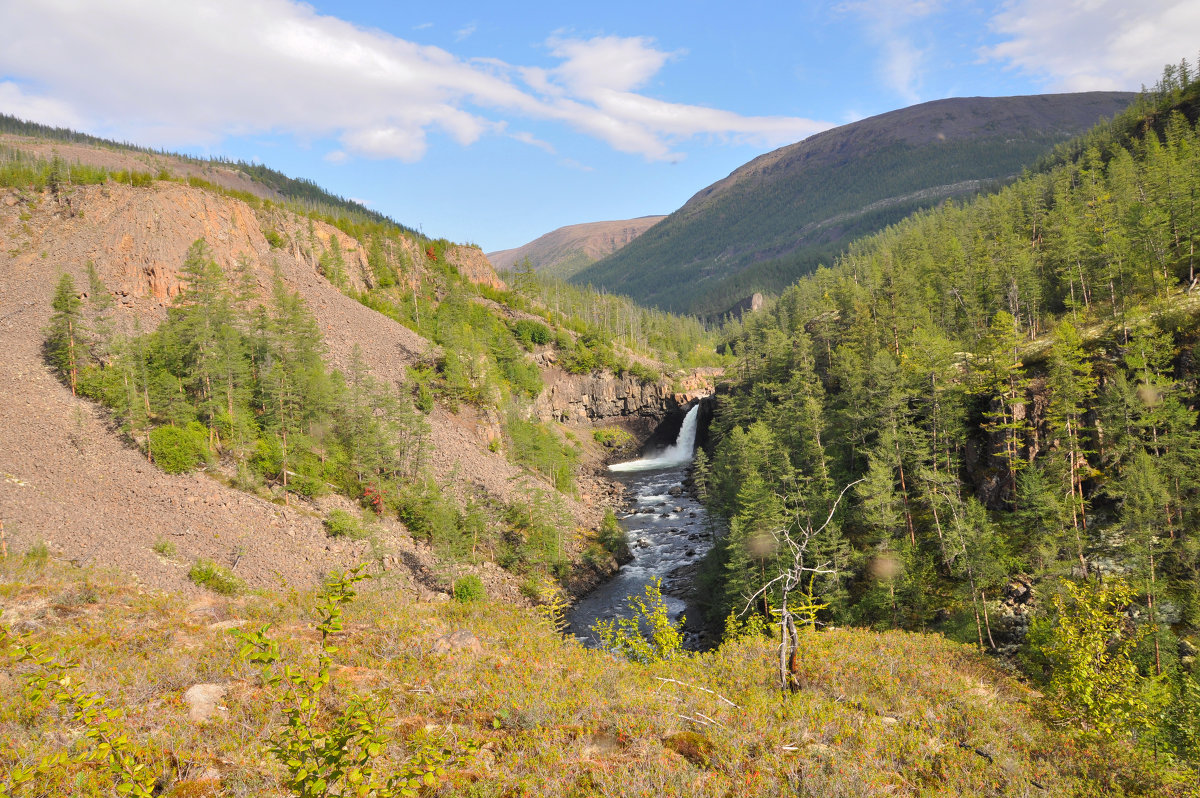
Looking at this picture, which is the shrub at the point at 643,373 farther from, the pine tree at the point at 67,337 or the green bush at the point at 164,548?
the green bush at the point at 164,548

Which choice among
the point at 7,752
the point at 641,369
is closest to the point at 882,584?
the point at 7,752

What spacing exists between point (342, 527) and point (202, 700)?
27885mm

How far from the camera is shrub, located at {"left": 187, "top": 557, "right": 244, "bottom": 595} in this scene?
24906 millimetres

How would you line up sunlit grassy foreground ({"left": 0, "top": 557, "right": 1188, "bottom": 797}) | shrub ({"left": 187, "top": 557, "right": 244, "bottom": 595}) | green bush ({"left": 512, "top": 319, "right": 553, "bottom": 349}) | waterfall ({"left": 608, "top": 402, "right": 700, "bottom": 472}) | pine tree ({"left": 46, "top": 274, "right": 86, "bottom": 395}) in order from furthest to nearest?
green bush ({"left": 512, "top": 319, "right": 553, "bottom": 349}) < waterfall ({"left": 608, "top": 402, "right": 700, "bottom": 472}) < pine tree ({"left": 46, "top": 274, "right": 86, "bottom": 395}) < shrub ({"left": 187, "top": 557, "right": 244, "bottom": 595}) < sunlit grassy foreground ({"left": 0, "top": 557, "right": 1188, "bottom": 797})

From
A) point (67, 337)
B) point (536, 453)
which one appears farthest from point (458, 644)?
point (536, 453)

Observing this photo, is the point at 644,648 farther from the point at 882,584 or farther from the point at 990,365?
the point at 990,365

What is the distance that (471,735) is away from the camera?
8445mm

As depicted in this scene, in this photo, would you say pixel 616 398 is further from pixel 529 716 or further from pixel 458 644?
pixel 529 716

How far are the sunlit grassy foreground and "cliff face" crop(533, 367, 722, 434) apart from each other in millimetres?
87563

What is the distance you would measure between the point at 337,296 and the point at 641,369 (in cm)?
6233

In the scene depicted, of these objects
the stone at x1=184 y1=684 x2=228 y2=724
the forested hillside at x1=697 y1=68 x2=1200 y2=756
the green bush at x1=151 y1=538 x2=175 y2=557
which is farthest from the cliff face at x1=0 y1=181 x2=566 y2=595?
the forested hillside at x1=697 y1=68 x2=1200 y2=756

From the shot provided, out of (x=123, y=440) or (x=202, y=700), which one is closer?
(x=202, y=700)

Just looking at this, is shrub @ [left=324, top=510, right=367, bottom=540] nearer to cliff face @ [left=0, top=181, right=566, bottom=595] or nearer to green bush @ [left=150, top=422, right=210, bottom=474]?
cliff face @ [left=0, top=181, right=566, bottom=595]

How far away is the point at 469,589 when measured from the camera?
33.9 metres
